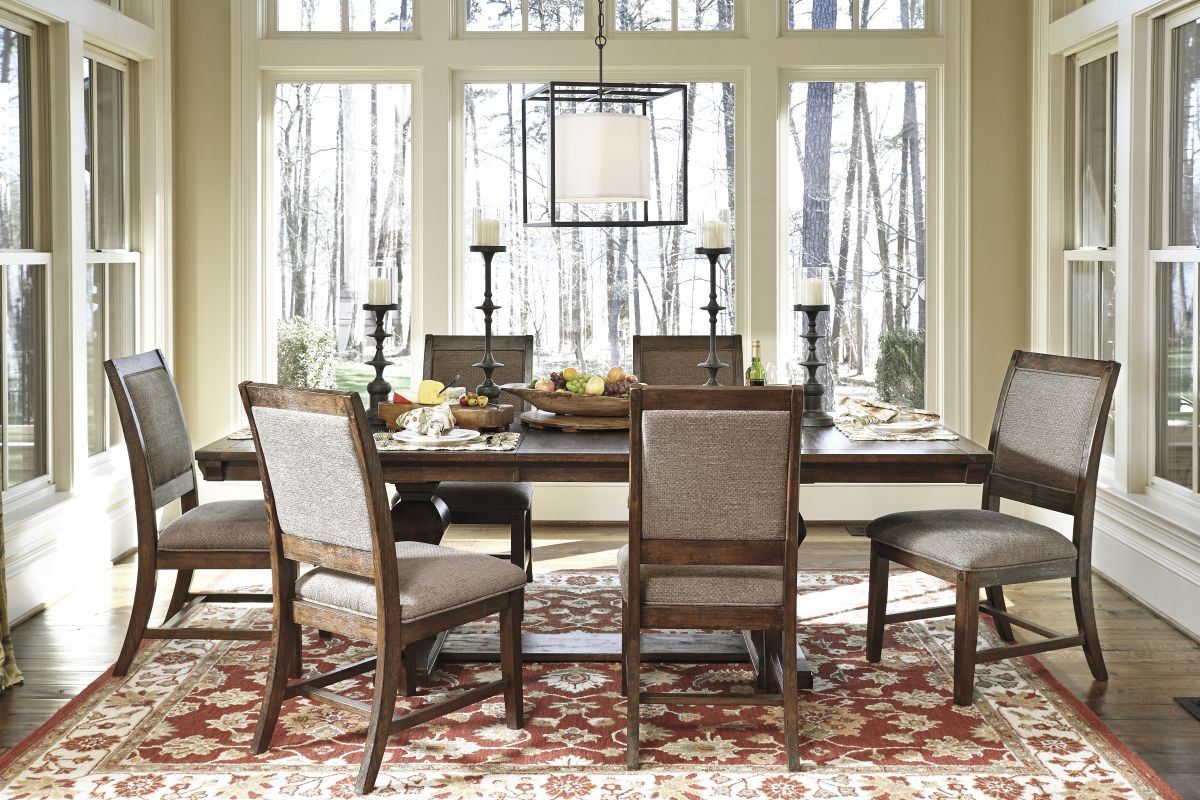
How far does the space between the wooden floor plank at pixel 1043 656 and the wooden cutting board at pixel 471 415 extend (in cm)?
113

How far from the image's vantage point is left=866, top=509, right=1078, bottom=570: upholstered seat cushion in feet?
10.5

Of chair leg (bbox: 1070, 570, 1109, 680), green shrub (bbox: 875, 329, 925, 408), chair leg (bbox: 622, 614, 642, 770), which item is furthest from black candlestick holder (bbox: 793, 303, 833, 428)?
green shrub (bbox: 875, 329, 925, 408)

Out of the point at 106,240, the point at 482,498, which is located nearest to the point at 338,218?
the point at 106,240

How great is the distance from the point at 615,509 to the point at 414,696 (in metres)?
2.35

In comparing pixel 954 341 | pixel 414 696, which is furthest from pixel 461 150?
pixel 414 696

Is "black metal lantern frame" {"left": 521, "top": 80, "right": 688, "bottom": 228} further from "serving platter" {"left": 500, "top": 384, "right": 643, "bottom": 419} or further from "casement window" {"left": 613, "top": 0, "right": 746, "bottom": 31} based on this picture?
"serving platter" {"left": 500, "top": 384, "right": 643, "bottom": 419}

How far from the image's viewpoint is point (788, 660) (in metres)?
2.76

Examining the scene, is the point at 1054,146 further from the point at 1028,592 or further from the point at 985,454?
the point at 985,454

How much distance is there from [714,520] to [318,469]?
35.6 inches

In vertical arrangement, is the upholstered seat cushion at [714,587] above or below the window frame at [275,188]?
below

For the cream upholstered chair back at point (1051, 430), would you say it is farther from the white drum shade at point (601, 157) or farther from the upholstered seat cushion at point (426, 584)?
the upholstered seat cushion at point (426, 584)

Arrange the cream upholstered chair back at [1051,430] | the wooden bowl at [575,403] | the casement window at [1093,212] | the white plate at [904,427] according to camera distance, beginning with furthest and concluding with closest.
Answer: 1. the casement window at [1093,212]
2. the wooden bowl at [575,403]
3. the white plate at [904,427]
4. the cream upholstered chair back at [1051,430]

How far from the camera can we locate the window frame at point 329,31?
211 inches

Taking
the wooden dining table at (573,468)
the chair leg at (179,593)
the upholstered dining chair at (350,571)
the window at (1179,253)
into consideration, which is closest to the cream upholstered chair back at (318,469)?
the upholstered dining chair at (350,571)
